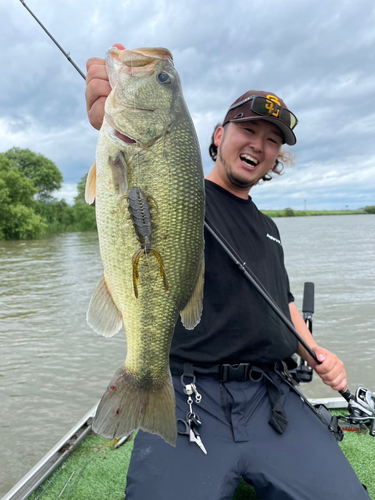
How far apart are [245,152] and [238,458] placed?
6.88 ft

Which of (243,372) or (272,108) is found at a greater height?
(272,108)

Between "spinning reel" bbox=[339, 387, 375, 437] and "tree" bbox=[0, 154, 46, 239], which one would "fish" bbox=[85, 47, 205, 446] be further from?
"tree" bbox=[0, 154, 46, 239]

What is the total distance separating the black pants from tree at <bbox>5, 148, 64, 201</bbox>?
48.6 meters

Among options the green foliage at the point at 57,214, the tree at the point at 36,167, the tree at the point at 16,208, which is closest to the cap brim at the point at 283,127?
the tree at the point at 16,208

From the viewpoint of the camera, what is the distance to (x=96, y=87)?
1865 mm

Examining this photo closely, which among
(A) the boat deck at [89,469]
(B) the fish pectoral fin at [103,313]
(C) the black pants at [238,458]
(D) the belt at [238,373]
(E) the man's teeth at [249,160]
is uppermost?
(E) the man's teeth at [249,160]

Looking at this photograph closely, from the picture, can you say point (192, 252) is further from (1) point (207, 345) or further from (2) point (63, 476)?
(2) point (63, 476)

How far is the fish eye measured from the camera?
1.81 meters

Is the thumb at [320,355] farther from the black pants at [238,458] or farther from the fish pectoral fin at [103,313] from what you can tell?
the fish pectoral fin at [103,313]

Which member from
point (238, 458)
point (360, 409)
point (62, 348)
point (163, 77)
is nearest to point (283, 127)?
point (163, 77)

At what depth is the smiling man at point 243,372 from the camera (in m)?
2.12

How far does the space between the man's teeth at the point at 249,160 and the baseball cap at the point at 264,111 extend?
27cm

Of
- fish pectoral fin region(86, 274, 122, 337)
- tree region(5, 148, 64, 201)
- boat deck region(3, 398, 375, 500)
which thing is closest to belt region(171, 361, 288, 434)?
boat deck region(3, 398, 375, 500)

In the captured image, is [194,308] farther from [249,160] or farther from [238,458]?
[249,160]
